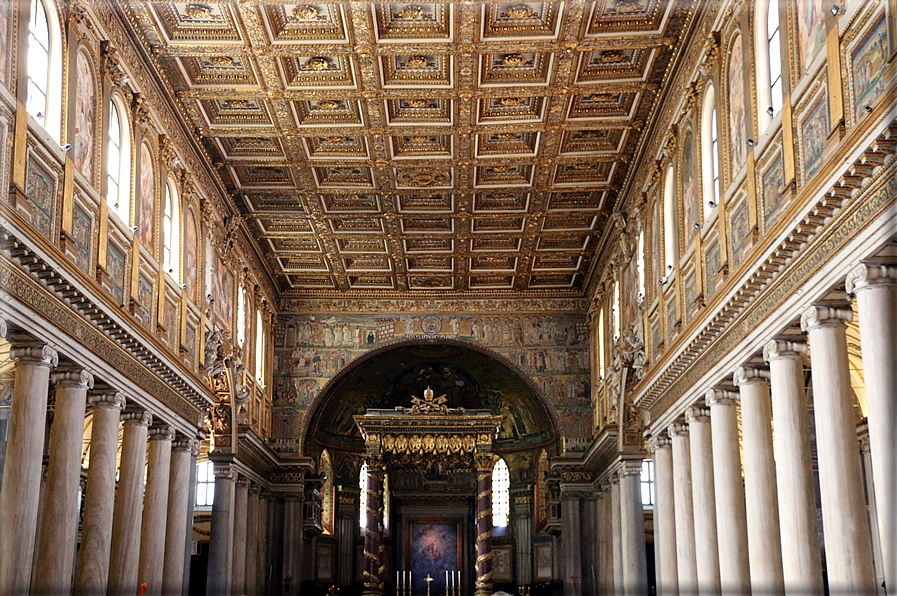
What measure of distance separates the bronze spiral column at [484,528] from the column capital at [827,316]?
68.8 feet

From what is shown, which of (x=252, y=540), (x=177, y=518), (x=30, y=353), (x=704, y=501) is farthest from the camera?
(x=252, y=540)

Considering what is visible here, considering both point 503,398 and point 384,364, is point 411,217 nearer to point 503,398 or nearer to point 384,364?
point 384,364

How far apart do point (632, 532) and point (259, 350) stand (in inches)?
531

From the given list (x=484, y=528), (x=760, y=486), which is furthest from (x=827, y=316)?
(x=484, y=528)

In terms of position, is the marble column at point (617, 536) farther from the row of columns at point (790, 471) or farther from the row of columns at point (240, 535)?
the row of columns at point (240, 535)

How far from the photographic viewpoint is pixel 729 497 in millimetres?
18359

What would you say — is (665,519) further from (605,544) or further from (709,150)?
(605,544)

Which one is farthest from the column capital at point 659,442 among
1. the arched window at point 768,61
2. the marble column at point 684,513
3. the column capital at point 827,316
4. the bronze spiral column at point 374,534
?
the bronze spiral column at point 374,534

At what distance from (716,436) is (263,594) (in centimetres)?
1959

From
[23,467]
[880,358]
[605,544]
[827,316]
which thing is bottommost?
[605,544]

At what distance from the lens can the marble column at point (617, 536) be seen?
1153 inches

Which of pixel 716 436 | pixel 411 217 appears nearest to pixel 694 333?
pixel 716 436

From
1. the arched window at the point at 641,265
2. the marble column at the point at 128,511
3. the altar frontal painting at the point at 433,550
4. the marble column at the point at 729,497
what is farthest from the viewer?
the altar frontal painting at the point at 433,550

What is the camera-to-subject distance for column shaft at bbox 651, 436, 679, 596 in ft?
74.8
